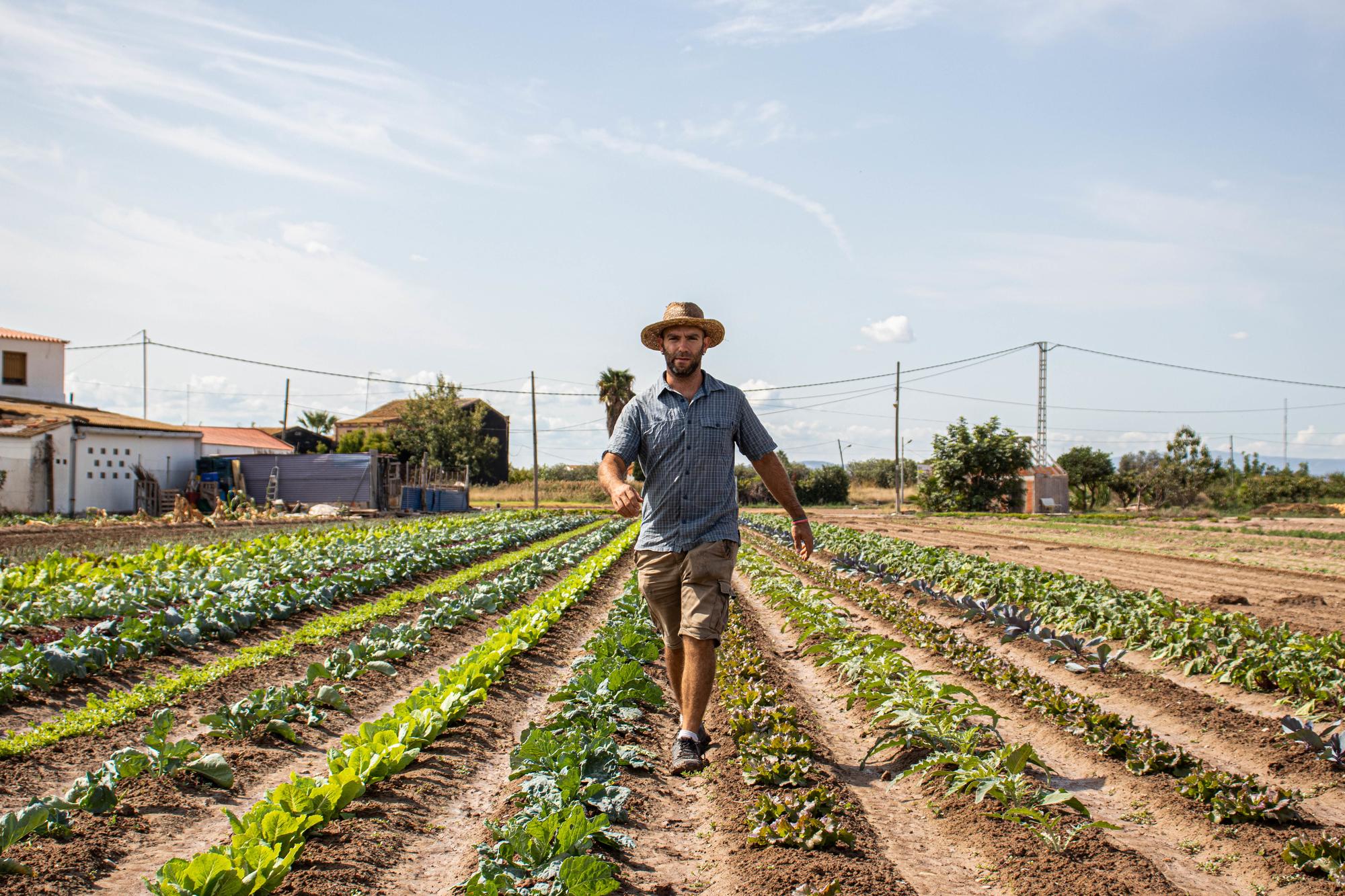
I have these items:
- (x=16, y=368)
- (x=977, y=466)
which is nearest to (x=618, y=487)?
(x=16, y=368)

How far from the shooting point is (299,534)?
1798cm

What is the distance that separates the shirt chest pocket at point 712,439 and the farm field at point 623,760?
1.48 metres

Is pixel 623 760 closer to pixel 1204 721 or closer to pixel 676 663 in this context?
pixel 676 663

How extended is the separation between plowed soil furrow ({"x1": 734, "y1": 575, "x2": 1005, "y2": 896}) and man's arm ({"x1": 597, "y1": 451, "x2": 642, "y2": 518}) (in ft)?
5.65

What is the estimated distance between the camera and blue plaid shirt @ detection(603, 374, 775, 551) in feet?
15.0

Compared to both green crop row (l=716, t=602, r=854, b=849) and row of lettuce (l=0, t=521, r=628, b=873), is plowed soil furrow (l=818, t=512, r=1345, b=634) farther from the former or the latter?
row of lettuce (l=0, t=521, r=628, b=873)

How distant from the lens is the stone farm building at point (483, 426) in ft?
206

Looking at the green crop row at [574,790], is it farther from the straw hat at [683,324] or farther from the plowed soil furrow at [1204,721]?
the plowed soil furrow at [1204,721]

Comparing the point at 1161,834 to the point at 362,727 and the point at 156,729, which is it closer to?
the point at 362,727

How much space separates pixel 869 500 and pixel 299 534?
164ft

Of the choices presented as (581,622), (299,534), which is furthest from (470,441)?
(581,622)

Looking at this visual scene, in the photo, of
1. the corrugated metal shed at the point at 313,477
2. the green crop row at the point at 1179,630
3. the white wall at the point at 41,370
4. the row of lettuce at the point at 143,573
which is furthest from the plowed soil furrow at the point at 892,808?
the white wall at the point at 41,370

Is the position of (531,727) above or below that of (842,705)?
above

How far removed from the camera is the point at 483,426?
66875 mm
